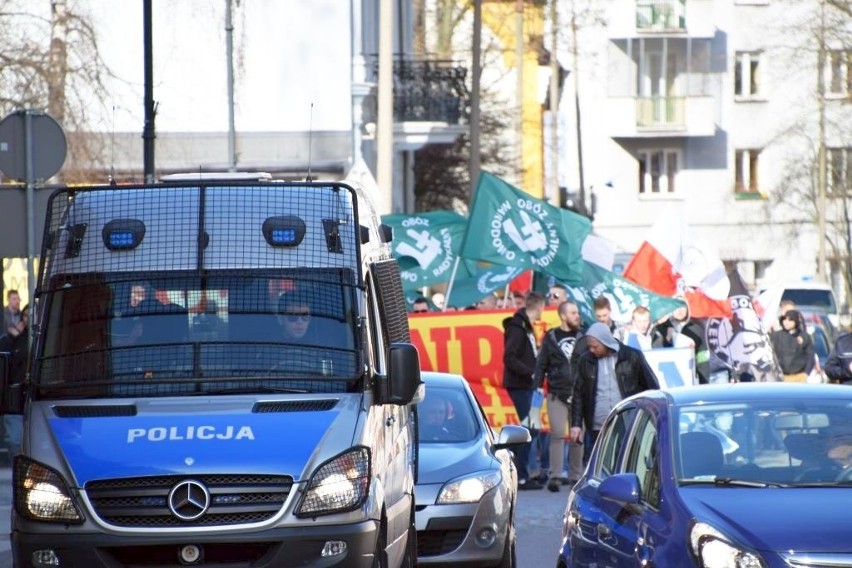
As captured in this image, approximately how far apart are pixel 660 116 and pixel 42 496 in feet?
194

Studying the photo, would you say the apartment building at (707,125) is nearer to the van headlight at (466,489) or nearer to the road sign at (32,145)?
the road sign at (32,145)

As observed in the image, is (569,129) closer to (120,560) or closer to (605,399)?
(605,399)

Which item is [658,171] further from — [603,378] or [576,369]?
[603,378]

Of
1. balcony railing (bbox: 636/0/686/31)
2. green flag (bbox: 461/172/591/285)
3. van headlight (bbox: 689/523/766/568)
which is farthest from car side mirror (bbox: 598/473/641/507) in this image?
balcony railing (bbox: 636/0/686/31)

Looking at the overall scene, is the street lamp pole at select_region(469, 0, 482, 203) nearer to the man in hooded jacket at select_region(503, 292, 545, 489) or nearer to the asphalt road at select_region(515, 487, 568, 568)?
the man in hooded jacket at select_region(503, 292, 545, 489)

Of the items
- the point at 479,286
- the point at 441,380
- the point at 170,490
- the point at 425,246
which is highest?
the point at 425,246

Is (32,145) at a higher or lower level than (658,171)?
higher

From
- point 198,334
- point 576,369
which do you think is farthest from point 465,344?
point 198,334

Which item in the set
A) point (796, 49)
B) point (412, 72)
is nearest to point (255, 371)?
point (412, 72)

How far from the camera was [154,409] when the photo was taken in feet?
28.2

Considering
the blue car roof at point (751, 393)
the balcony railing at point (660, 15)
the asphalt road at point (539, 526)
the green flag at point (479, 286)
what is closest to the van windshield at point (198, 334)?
the blue car roof at point (751, 393)

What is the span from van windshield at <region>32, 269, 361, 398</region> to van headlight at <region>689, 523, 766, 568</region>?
231cm

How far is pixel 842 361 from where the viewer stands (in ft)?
49.0

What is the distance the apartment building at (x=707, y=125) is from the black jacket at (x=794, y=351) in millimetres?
38958
